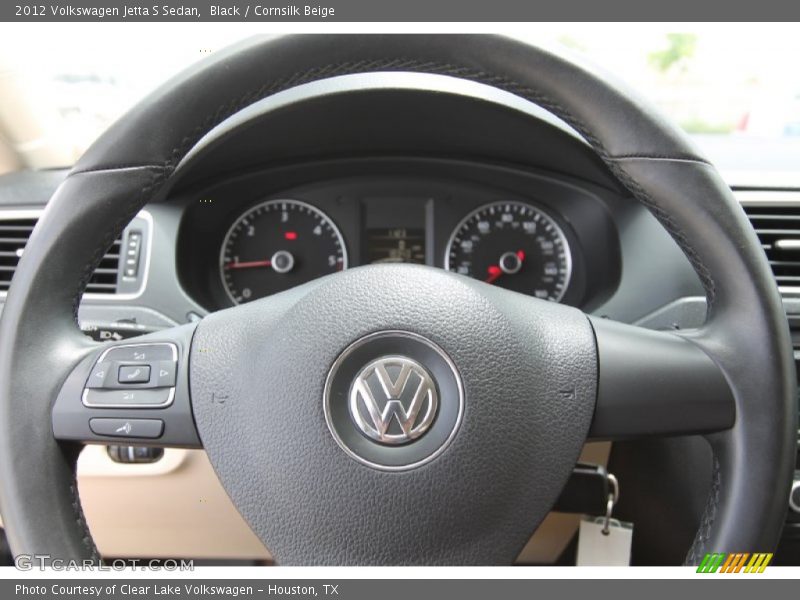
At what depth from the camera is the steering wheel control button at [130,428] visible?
0.78m

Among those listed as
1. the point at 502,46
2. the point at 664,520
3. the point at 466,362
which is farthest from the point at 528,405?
the point at 664,520

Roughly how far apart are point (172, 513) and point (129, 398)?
2.24 feet

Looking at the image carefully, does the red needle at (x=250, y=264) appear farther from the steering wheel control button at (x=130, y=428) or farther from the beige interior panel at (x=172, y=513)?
the steering wheel control button at (x=130, y=428)

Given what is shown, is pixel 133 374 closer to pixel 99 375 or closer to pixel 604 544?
pixel 99 375

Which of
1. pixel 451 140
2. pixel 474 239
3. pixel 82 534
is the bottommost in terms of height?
pixel 82 534

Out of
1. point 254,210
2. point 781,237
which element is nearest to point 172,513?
point 254,210

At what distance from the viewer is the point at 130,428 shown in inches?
30.9

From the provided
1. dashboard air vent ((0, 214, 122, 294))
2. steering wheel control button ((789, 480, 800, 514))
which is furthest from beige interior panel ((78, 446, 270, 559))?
steering wheel control button ((789, 480, 800, 514))

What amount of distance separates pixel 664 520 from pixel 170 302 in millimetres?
1006

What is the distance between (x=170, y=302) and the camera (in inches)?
51.8

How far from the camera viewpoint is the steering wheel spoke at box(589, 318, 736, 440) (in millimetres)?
766

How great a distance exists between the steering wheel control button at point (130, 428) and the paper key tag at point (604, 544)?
2.25ft

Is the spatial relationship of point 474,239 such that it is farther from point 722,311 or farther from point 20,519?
point 20,519

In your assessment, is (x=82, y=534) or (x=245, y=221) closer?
(x=82, y=534)
